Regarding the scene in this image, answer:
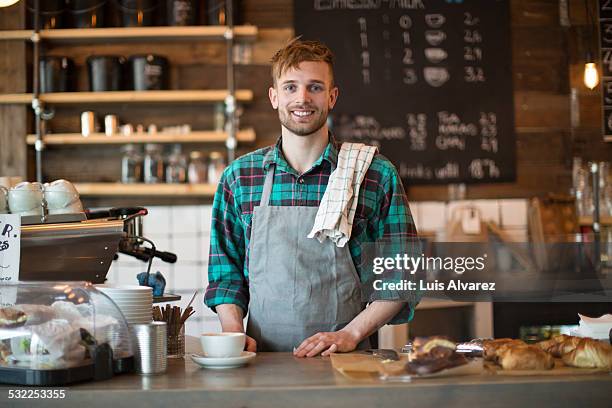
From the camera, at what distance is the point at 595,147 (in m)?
4.39

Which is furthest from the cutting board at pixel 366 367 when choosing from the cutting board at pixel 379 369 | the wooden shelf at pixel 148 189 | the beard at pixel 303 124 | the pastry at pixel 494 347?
the wooden shelf at pixel 148 189

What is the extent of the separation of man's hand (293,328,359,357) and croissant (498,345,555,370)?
0.48m

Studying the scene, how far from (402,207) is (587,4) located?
8.57ft

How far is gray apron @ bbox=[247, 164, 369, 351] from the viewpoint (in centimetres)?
225

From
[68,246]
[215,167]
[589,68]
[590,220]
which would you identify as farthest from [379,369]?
[589,68]

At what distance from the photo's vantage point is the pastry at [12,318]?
1.58 metres

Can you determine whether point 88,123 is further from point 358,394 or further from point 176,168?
point 358,394

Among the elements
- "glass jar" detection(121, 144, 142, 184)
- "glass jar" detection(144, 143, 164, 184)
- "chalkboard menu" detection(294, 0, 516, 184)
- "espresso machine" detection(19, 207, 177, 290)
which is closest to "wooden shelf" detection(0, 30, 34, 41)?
"glass jar" detection(121, 144, 142, 184)

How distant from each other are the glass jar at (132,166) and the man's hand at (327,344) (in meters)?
2.33

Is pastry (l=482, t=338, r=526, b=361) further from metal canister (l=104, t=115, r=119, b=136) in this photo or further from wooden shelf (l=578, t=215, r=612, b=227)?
metal canister (l=104, t=115, r=119, b=136)

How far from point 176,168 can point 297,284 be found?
2.08 meters

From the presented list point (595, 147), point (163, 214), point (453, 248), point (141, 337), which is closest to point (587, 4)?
point (595, 147)

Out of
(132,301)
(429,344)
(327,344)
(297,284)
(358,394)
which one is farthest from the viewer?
(297,284)

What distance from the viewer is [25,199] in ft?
7.07
